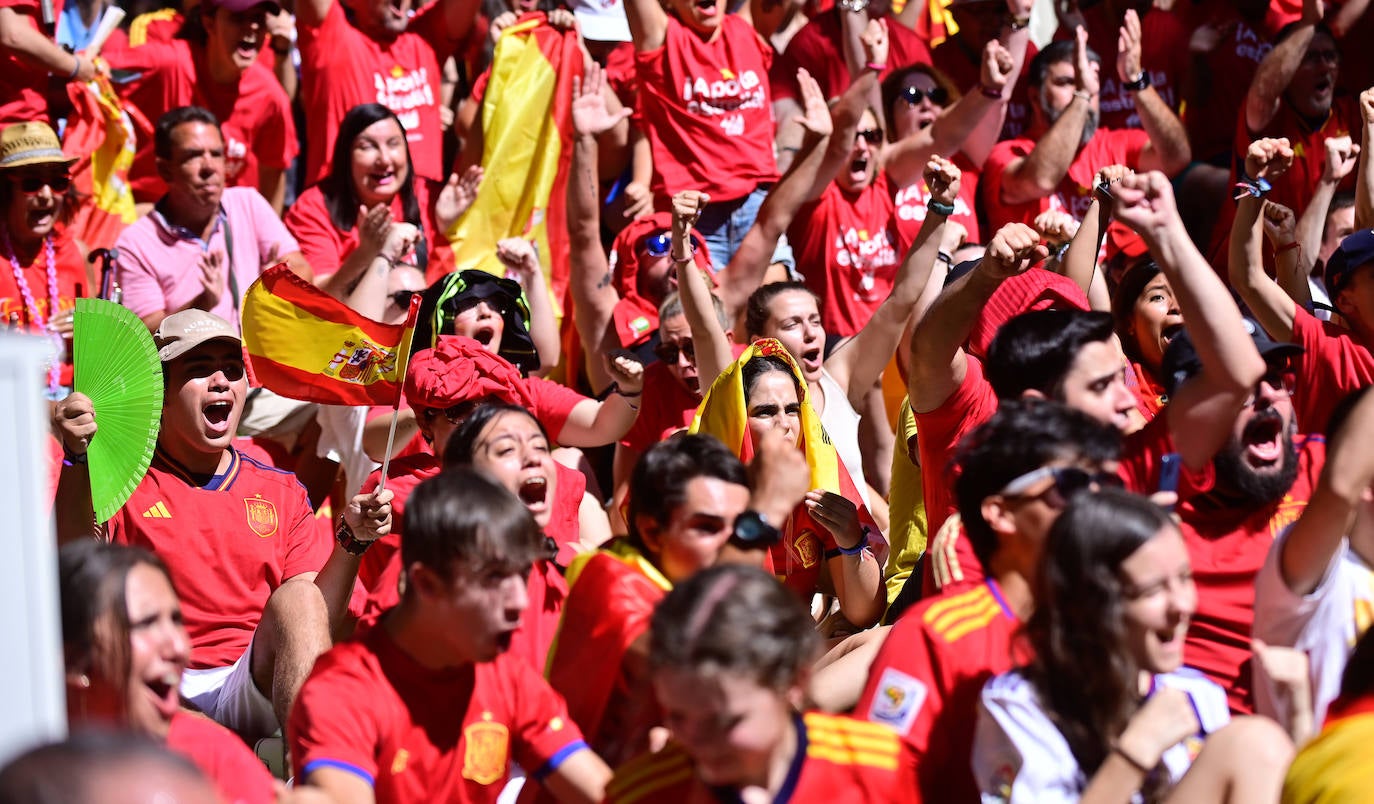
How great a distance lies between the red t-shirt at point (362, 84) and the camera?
23.9ft

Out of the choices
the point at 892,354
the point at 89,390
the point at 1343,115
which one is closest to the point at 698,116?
the point at 892,354

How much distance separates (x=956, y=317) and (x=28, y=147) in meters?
3.55

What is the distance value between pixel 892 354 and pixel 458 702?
8.63ft

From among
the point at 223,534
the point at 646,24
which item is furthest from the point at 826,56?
the point at 223,534

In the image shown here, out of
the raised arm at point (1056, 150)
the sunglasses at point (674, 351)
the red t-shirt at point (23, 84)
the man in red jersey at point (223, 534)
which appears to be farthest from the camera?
the raised arm at point (1056, 150)

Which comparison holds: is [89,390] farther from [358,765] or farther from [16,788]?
[16,788]

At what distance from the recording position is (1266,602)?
3.38 meters

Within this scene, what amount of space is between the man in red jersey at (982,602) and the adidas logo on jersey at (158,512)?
2.33m

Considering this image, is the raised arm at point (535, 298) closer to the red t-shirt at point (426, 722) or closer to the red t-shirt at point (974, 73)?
the red t-shirt at point (974, 73)

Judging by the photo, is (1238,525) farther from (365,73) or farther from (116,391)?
(365,73)

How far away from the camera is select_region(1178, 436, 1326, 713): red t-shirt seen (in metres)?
3.64

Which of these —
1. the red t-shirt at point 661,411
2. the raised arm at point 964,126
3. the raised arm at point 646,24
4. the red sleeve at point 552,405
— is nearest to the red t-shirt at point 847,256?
the raised arm at point 964,126

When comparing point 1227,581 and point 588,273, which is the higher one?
point 1227,581

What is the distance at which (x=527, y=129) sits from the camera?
7457 mm
